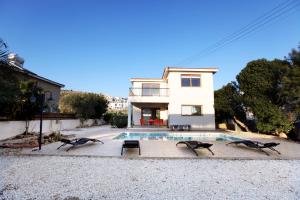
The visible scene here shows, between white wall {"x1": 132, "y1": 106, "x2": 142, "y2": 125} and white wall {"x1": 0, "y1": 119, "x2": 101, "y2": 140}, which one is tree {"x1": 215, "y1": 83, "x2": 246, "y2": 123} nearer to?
white wall {"x1": 132, "y1": 106, "x2": 142, "y2": 125}

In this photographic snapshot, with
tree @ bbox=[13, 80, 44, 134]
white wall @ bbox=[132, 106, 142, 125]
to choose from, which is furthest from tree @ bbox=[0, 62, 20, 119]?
white wall @ bbox=[132, 106, 142, 125]

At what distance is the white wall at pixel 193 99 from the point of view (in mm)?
21406

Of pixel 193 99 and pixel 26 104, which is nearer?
pixel 26 104

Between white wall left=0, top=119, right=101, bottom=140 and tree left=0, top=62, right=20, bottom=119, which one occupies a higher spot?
tree left=0, top=62, right=20, bottom=119

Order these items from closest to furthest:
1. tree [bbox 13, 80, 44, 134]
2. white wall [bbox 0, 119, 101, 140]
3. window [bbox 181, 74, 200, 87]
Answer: white wall [bbox 0, 119, 101, 140] → tree [bbox 13, 80, 44, 134] → window [bbox 181, 74, 200, 87]

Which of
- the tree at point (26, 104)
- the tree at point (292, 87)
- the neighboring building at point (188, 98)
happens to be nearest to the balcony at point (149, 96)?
the neighboring building at point (188, 98)

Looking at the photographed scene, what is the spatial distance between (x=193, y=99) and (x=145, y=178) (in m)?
16.7

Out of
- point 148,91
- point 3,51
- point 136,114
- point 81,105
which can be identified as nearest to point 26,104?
point 3,51

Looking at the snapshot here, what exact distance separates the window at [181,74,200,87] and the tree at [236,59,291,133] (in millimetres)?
5529

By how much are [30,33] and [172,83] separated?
14.7m

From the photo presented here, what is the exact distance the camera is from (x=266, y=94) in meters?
16.2

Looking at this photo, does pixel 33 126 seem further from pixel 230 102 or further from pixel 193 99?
pixel 230 102

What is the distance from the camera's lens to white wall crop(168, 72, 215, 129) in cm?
2141

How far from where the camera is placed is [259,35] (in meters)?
19.3
